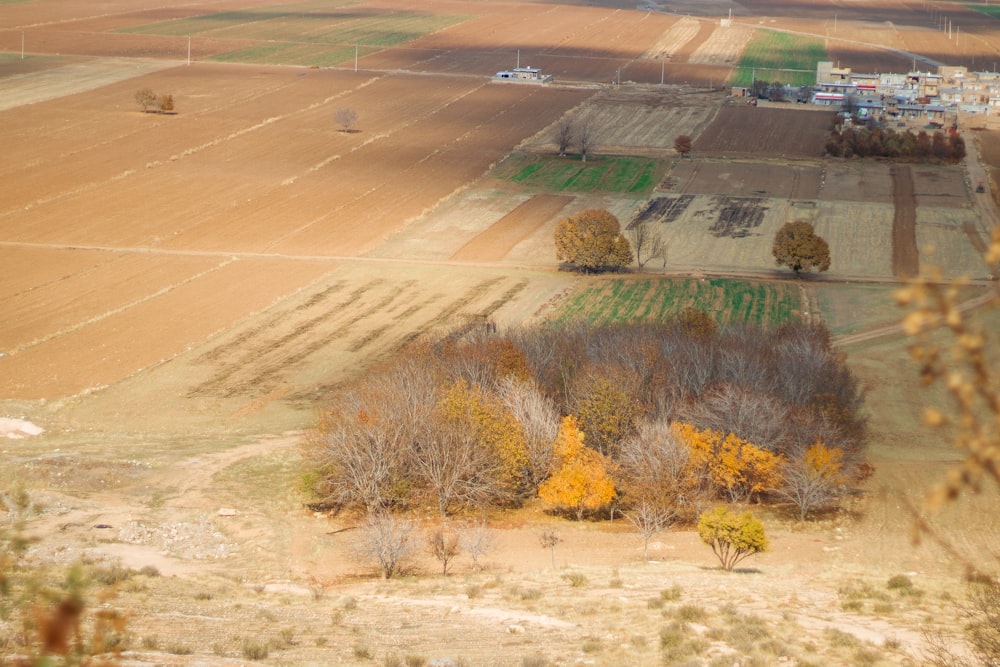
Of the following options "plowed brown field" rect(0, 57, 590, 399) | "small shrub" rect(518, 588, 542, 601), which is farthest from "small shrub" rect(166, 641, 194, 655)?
"plowed brown field" rect(0, 57, 590, 399)

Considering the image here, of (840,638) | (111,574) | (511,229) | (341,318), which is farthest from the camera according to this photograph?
(511,229)

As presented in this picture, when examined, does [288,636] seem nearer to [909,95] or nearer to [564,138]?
[564,138]

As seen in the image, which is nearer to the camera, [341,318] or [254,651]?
[254,651]

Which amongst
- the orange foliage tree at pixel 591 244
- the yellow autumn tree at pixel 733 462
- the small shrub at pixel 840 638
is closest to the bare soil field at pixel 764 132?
the orange foliage tree at pixel 591 244

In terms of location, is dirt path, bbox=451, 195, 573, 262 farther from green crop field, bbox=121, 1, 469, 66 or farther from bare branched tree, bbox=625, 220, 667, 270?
green crop field, bbox=121, 1, 469, 66

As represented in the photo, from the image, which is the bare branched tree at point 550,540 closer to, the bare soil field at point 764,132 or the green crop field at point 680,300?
the green crop field at point 680,300

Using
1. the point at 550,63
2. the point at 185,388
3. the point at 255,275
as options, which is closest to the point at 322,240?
the point at 255,275

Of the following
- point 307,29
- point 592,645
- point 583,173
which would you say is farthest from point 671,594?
point 307,29
